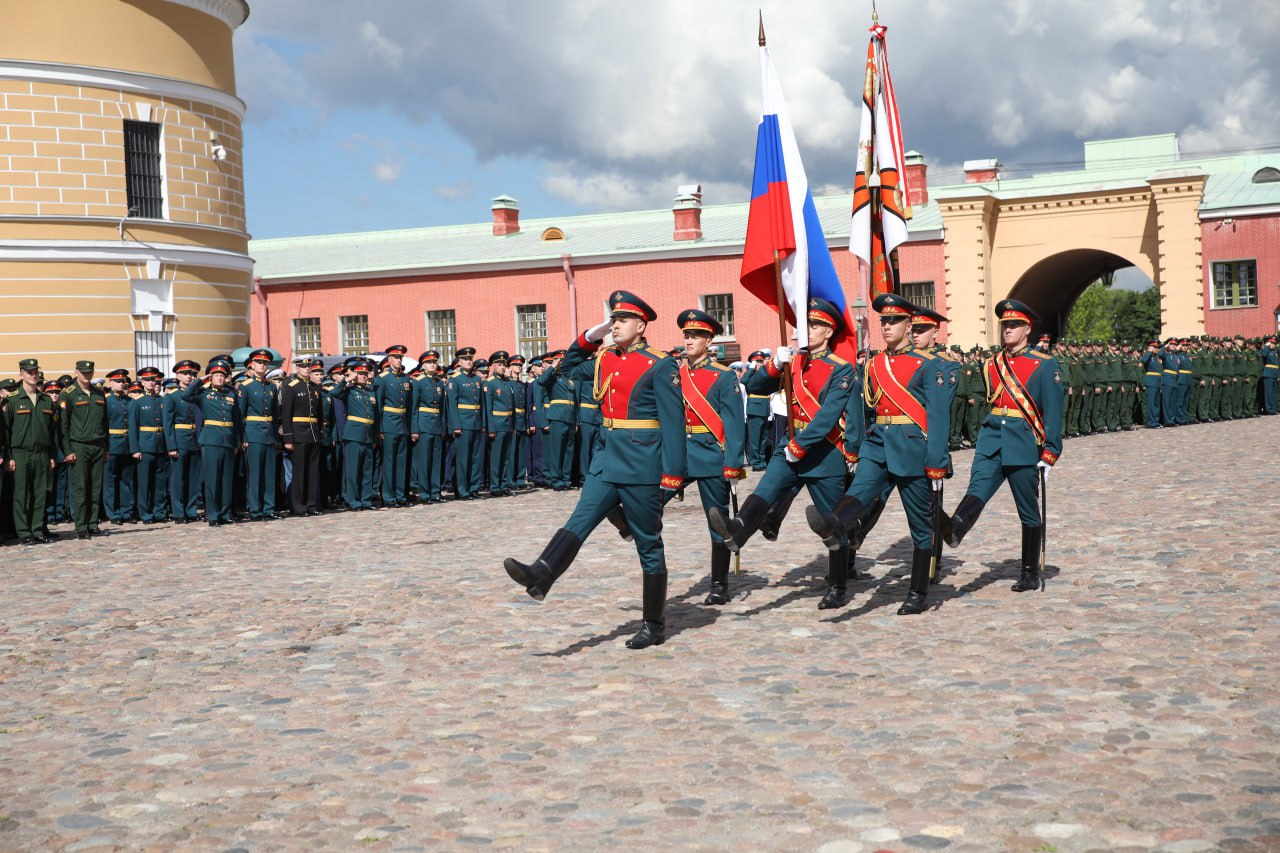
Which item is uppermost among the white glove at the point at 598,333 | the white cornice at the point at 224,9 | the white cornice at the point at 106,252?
the white cornice at the point at 224,9

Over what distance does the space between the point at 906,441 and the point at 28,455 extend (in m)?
10.3

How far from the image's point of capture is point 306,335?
4194 cm

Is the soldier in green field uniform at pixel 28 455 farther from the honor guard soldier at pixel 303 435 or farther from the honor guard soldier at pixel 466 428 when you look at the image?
the honor guard soldier at pixel 466 428

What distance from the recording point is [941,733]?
554 centimetres

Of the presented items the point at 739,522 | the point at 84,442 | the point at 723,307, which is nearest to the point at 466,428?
the point at 84,442

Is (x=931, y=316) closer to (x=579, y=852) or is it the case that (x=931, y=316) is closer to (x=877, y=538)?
(x=877, y=538)

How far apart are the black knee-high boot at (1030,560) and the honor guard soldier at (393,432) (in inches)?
401

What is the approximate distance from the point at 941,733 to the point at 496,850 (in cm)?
210

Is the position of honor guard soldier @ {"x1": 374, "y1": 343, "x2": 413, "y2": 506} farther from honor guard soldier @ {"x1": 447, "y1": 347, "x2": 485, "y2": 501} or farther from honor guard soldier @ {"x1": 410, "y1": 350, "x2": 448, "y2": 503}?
honor guard soldier @ {"x1": 447, "y1": 347, "x2": 485, "y2": 501}

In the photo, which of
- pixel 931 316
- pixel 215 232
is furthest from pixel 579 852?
pixel 215 232

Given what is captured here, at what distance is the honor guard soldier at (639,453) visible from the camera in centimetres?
760

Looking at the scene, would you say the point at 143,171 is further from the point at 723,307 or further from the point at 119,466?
the point at 723,307

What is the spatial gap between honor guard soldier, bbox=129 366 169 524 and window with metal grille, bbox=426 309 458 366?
23.8m

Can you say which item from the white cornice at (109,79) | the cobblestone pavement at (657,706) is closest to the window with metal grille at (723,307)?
the white cornice at (109,79)
